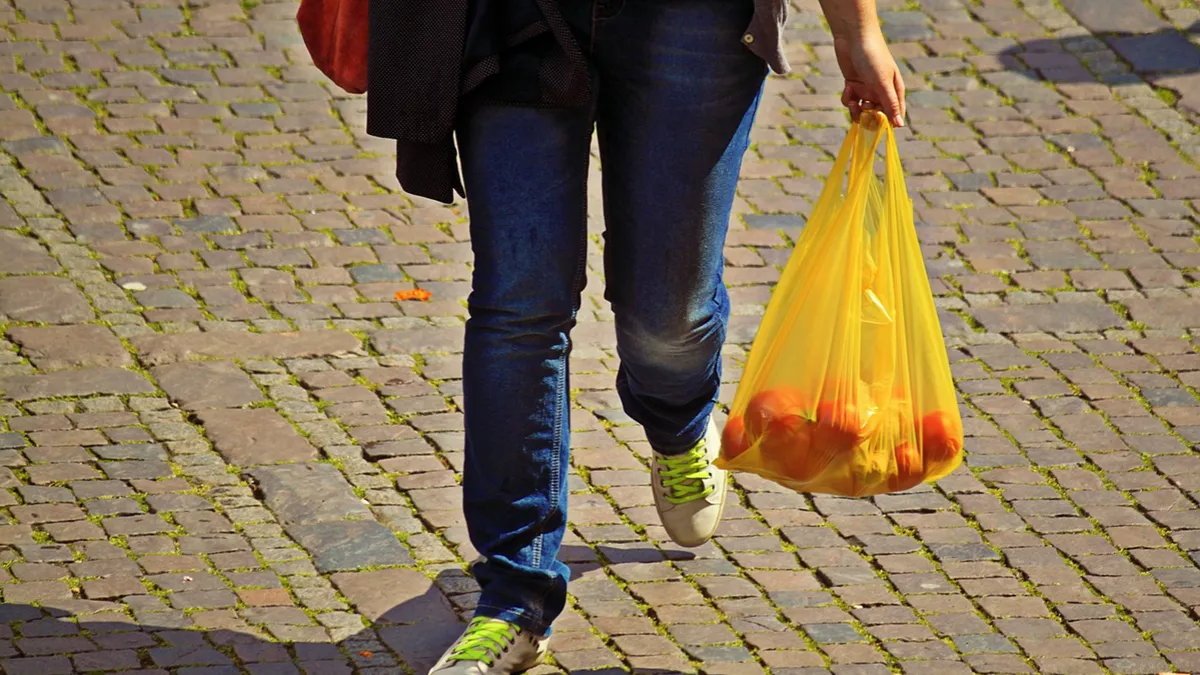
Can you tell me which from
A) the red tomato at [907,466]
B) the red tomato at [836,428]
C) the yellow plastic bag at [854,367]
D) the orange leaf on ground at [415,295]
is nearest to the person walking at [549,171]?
the yellow plastic bag at [854,367]

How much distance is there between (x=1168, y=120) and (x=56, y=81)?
Answer: 4.03m

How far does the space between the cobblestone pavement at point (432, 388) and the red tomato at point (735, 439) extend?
1.49ft

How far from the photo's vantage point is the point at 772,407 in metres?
3.13

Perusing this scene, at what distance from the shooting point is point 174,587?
3.51 m

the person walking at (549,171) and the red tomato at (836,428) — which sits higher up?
the person walking at (549,171)

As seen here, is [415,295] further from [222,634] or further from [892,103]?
[892,103]

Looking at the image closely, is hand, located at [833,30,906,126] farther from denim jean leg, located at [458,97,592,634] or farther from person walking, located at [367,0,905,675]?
denim jean leg, located at [458,97,592,634]

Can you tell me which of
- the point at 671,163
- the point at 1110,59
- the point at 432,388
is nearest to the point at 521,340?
the point at 671,163

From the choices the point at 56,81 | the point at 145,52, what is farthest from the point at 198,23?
the point at 56,81

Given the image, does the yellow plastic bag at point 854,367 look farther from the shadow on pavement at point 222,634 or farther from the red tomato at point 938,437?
the shadow on pavement at point 222,634

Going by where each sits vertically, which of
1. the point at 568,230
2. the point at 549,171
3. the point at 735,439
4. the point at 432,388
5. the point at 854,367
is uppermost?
the point at 549,171

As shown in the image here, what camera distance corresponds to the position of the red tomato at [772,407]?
10.2ft

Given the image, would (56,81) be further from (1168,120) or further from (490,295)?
(1168,120)

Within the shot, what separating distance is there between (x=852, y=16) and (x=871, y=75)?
11 centimetres
